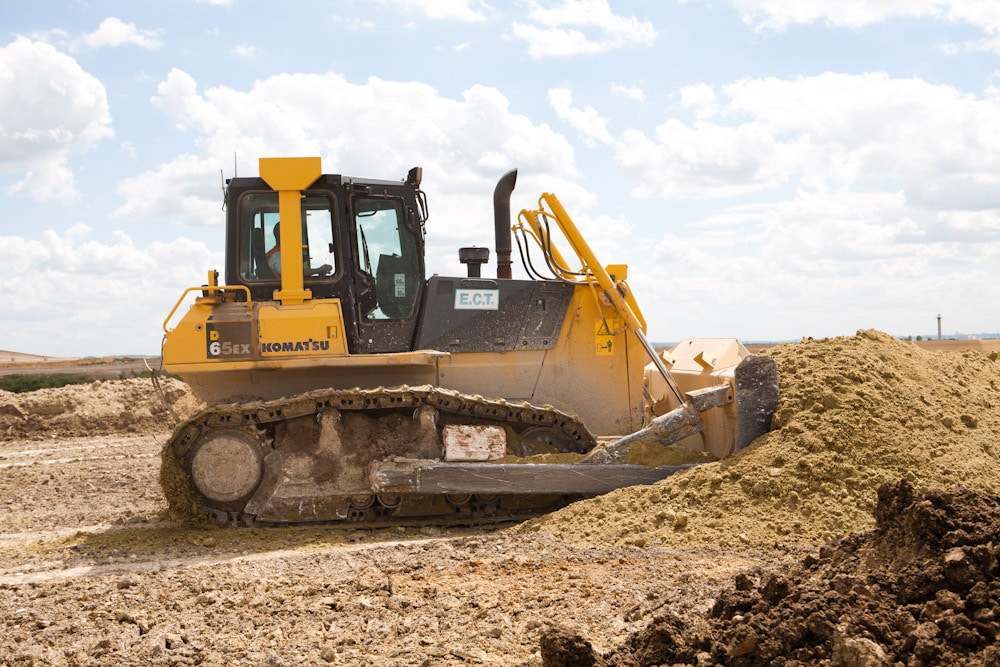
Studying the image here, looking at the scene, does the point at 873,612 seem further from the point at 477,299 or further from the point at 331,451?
the point at 477,299

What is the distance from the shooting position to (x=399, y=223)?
8453mm

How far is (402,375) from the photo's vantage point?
8.33 metres

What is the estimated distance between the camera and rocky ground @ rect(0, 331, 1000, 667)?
3.75 meters

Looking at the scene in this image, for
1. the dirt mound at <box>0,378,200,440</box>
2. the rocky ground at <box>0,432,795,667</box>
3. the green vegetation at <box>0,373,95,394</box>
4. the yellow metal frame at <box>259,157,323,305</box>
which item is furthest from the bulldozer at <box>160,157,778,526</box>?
the green vegetation at <box>0,373,95,394</box>

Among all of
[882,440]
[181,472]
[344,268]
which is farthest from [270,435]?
[882,440]

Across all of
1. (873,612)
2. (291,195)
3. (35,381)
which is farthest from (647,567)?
(35,381)

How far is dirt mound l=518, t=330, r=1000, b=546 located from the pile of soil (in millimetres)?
2194

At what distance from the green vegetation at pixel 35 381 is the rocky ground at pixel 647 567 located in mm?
A: 11680

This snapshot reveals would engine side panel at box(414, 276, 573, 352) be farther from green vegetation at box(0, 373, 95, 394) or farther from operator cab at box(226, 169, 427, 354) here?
green vegetation at box(0, 373, 95, 394)

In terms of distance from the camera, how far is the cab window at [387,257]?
27.3 feet

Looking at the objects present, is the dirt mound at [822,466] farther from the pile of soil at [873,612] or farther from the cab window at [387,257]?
the cab window at [387,257]

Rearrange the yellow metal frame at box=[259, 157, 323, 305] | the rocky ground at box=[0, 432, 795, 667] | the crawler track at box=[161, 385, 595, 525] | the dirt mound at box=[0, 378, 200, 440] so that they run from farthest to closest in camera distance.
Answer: the dirt mound at box=[0, 378, 200, 440] → the yellow metal frame at box=[259, 157, 323, 305] → the crawler track at box=[161, 385, 595, 525] → the rocky ground at box=[0, 432, 795, 667]

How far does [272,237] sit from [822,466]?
493cm

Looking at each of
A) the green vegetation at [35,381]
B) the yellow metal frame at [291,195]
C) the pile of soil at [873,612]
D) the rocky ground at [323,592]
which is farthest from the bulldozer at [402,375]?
the green vegetation at [35,381]
